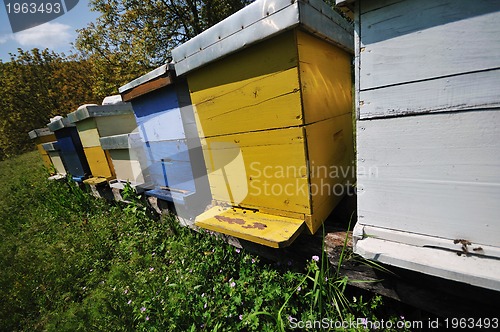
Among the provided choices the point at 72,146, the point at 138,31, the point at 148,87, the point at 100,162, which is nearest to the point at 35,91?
the point at 138,31

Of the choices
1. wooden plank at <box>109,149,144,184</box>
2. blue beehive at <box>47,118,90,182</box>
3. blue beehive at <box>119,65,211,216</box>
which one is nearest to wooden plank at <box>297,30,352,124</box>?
blue beehive at <box>119,65,211,216</box>

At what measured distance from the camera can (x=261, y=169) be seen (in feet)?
5.04

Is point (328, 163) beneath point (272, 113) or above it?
beneath

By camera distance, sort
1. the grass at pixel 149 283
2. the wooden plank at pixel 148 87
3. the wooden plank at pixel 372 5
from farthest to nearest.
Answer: the wooden plank at pixel 148 87
the grass at pixel 149 283
the wooden plank at pixel 372 5

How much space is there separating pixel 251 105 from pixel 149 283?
2023mm

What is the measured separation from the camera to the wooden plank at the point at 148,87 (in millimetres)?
1900

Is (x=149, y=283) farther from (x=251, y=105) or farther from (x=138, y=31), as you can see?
(x=138, y=31)

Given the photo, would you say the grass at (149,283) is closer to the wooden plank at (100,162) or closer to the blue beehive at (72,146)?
the wooden plank at (100,162)

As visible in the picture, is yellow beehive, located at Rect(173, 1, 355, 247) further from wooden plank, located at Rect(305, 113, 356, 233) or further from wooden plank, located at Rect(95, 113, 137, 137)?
wooden plank, located at Rect(95, 113, 137, 137)

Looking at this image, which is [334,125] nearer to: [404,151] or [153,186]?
[404,151]

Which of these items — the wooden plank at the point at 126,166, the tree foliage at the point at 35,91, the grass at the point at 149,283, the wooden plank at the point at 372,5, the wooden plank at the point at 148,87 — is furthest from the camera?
the tree foliage at the point at 35,91

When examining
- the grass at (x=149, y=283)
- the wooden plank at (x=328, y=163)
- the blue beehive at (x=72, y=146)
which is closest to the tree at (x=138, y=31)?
the blue beehive at (x=72, y=146)

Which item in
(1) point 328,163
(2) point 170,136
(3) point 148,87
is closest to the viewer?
(1) point 328,163

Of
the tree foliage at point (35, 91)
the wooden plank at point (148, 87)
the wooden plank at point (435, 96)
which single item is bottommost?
the wooden plank at point (435, 96)
